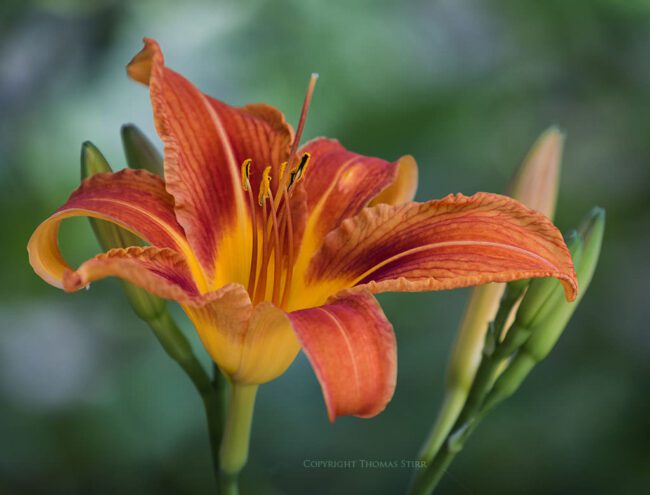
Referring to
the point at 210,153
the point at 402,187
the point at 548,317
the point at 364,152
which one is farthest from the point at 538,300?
the point at 364,152

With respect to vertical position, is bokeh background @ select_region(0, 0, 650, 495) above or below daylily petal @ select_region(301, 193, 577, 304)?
below

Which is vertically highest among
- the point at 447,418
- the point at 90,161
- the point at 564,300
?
the point at 90,161

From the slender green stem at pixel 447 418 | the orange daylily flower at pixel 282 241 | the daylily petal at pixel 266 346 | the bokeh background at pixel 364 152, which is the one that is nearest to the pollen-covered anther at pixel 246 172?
the orange daylily flower at pixel 282 241

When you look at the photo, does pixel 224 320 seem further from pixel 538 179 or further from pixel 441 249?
pixel 538 179

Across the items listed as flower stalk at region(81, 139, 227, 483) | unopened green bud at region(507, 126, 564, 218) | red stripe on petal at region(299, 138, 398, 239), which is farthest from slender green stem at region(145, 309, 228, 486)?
unopened green bud at region(507, 126, 564, 218)

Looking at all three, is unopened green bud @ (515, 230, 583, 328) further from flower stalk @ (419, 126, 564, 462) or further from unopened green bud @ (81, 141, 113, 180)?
unopened green bud @ (81, 141, 113, 180)

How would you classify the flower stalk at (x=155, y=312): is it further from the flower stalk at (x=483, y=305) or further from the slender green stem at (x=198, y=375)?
the flower stalk at (x=483, y=305)
